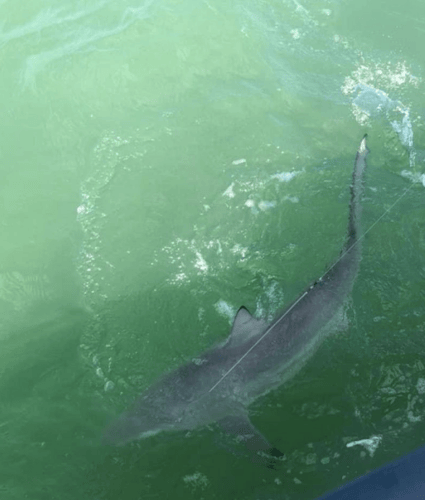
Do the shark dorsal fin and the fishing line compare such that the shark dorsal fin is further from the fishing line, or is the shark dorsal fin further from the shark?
the fishing line

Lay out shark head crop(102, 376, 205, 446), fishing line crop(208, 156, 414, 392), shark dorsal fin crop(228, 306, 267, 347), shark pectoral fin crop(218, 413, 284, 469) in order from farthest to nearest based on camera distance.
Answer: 1. shark dorsal fin crop(228, 306, 267, 347)
2. fishing line crop(208, 156, 414, 392)
3. shark head crop(102, 376, 205, 446)
4. shark pectoral fin crop(218, 413, 284, 469)

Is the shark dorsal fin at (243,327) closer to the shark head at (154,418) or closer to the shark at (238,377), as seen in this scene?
the shark at (238,377)

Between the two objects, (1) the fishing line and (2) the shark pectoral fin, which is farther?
(1) the fishing line

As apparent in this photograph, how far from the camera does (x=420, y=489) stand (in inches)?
267

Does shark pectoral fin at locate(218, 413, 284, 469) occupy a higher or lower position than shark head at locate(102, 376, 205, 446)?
lower

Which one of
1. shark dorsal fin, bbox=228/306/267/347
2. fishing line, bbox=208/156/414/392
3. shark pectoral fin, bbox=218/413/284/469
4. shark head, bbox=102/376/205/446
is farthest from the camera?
shark dorsal fin, bbox=228/306/267/347

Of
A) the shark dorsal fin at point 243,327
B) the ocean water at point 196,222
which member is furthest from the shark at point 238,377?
the ocean water at point 196,222

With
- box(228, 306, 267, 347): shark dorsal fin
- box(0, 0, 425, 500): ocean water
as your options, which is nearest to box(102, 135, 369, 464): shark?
box(228, 306, 267, 347): shark dorsal fin

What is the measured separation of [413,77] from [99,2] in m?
8.23

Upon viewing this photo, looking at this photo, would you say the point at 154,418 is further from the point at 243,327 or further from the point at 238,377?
the point at 243,327

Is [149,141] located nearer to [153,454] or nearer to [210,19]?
[210,19]

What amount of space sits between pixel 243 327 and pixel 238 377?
75 centimetres

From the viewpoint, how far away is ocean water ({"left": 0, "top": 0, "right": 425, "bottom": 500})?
7.59 m

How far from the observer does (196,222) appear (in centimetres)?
991
